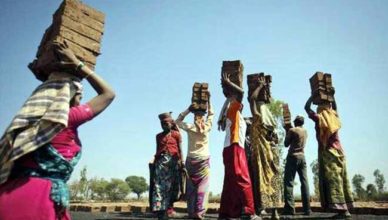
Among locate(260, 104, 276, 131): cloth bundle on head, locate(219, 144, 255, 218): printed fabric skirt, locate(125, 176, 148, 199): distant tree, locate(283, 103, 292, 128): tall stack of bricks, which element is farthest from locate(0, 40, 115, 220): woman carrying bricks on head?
locate(125, 176, 148, 199): distant tree

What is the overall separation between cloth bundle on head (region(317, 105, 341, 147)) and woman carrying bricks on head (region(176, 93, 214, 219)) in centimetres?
277

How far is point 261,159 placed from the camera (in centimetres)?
639

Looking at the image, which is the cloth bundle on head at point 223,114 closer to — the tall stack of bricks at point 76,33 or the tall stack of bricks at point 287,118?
the tall stack of bricks at point 287,118

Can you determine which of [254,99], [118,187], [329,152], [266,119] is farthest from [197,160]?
[118,187]

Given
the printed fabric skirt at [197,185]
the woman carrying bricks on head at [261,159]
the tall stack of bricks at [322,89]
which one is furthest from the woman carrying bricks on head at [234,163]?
the tall stack of bricks at [322,89]

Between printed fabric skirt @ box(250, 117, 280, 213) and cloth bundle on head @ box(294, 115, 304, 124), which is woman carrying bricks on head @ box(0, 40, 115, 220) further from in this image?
cloth bundle on head @ box(294, 115, 304, 124)

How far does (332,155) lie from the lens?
A: 6.49 m

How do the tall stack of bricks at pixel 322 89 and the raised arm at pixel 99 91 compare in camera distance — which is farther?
the tall stack of bricks at pixel 322 89

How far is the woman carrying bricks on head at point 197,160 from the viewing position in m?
7.59

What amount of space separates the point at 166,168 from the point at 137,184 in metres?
90.5

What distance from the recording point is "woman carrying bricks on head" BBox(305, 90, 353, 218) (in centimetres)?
622

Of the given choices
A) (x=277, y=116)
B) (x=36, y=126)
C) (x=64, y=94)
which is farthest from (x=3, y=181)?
(x=277, y=116)

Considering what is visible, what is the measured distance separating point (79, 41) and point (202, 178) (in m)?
5.55

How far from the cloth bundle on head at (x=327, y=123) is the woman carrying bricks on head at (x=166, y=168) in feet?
10.7
